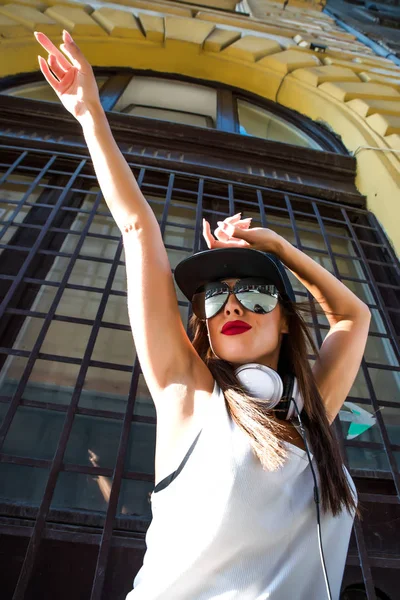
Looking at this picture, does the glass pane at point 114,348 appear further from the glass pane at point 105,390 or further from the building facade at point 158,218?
the glass pane at point 105,390

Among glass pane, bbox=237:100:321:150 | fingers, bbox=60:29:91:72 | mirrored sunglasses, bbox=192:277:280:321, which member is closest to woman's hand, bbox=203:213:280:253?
mirrored sunglasses, bbox=192:277:280:321

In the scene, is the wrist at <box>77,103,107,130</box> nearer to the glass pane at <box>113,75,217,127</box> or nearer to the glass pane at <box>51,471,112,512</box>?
the glass pane at <box>51,471,112,512</box>

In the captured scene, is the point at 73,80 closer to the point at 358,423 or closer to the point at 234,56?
the point at 358,423

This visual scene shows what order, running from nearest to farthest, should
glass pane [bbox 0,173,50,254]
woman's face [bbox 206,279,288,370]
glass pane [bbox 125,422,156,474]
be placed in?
woman's face [bbox 206,279,288,370], glass pane [bbox 125,422,156,474], glass pane [bbox 0,173,50,254]

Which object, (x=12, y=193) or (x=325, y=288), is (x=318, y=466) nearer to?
(x=325, y=288)

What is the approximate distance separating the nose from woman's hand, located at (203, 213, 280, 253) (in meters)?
0.23

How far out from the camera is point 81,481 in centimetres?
241

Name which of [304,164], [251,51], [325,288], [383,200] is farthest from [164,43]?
[325,288]

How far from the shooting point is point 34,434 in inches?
101

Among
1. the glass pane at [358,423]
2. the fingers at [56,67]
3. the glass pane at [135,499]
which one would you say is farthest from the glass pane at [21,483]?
the fingers at [56,67]

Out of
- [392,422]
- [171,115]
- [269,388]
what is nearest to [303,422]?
[269,388]

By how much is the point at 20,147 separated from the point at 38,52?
2193 mm

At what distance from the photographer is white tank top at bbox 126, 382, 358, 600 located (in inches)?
35.0

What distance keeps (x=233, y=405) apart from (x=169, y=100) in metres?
5.78
